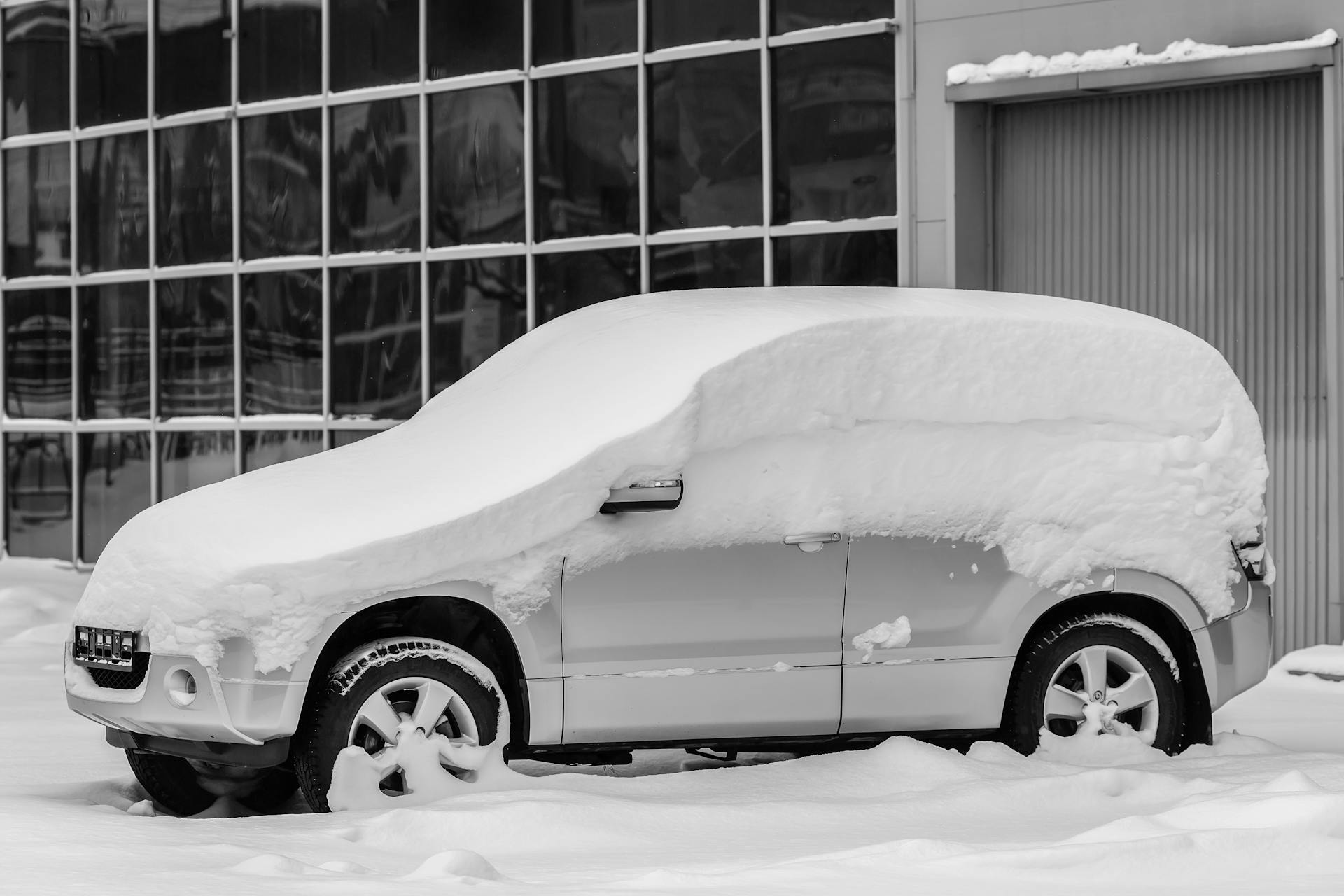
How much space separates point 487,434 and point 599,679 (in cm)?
100

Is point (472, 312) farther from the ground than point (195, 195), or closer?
closer

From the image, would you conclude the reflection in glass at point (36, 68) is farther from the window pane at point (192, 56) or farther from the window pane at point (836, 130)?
the window pane at point (836, 130)

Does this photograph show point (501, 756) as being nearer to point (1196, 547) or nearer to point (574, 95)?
point (1196, 547)

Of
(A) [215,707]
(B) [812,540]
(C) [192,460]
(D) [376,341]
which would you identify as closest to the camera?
(A) [215,707]

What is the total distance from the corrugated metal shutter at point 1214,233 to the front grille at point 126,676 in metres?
7.37

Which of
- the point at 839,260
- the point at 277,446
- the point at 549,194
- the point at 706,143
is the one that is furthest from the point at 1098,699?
the point at 277,446

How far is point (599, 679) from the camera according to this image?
609 cm

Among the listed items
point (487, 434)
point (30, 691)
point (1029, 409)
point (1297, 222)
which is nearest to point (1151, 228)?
point (1297, 222)

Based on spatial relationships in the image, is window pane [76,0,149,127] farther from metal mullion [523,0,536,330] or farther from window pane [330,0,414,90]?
metal mullion [523,0,536,330]

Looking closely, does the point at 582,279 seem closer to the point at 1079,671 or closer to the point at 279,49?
the point at 279,49

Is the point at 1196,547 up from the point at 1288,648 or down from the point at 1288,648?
up

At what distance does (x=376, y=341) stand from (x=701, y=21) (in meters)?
3.67

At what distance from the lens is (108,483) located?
1612cm

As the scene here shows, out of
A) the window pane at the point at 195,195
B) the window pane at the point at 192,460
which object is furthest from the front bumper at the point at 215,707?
the window pane at the point at 195,195
